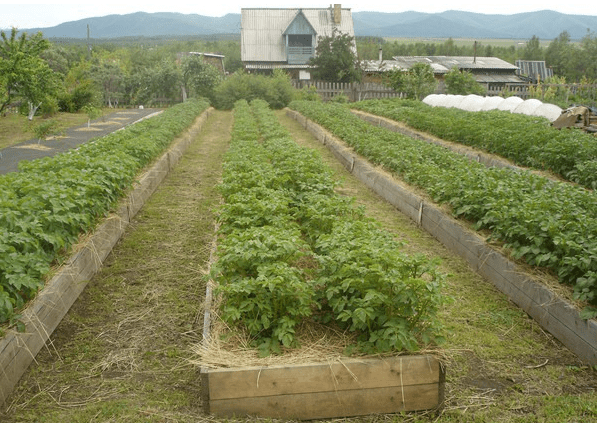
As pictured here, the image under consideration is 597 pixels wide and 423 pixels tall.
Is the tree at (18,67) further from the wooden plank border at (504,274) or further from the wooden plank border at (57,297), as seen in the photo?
the wooden plank border at (504,274)

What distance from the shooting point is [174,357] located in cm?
454

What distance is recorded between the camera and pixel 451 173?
7.80 meters

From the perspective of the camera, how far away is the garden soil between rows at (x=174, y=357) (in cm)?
383

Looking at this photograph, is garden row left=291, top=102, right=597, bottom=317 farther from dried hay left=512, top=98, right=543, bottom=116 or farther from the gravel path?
dried hay left=512, top=98, right=543, bottom=116

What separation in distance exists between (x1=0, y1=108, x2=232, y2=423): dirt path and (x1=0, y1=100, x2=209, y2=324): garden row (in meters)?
0.52

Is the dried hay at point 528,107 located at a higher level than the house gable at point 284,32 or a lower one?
lower

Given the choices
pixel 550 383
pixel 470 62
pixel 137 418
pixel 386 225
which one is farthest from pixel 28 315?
pixel 470 62

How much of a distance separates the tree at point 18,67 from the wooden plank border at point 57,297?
1197cm

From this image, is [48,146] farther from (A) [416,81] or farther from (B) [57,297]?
(A) [416,81]

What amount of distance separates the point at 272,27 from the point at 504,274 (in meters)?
46.1

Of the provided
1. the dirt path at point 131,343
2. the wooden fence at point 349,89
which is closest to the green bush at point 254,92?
the wooden fence at point 349,89

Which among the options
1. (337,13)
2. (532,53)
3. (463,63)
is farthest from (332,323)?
(532,53)

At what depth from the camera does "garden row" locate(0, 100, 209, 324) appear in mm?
4188

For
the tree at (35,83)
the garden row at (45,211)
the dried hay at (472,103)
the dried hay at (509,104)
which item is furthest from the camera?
the dried hay at (472,103)
